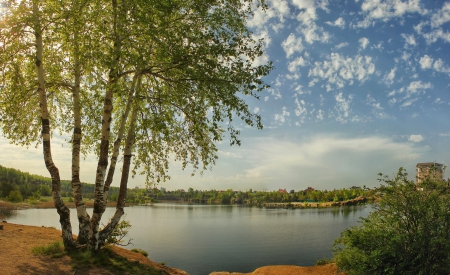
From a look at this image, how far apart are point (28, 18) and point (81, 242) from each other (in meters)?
9.32

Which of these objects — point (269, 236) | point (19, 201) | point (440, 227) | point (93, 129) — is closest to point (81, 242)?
point (93, 129)

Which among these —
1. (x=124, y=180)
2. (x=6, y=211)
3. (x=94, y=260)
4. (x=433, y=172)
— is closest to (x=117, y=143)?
(x=124, y=180)

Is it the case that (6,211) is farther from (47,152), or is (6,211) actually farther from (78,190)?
(47,152)

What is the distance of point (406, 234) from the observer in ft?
38.2

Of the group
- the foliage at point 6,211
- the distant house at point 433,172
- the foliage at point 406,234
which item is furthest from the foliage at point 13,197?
the distant house at point 433,172

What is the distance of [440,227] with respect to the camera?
11.2 metres

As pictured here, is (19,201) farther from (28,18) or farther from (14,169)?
(28,18)

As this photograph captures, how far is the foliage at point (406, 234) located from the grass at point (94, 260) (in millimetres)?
8804

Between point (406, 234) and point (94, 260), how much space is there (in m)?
12.3

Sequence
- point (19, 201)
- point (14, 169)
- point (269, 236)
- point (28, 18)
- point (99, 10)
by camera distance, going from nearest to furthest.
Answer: point (28, 18) → point (99, 10) → point (269, 236) → point (19, 201) → point (14, 169)

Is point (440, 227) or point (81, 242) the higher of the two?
point (440, 227)

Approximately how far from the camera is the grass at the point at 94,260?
11.3 m

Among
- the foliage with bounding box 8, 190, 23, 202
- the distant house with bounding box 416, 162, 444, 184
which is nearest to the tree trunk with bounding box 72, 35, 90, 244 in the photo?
the distant house with bounding box 416, 162, 444, 184

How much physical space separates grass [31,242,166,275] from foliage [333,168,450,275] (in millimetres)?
8804
